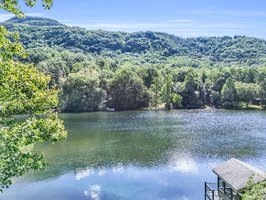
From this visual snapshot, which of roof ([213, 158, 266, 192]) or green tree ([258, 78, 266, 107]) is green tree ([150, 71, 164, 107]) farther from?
roof ([213, 158, 266, 192])

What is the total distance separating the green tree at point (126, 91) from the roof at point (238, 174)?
261ft

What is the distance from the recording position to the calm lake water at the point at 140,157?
35.7m

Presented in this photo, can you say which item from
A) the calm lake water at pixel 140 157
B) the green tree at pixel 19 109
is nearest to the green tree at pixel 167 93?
the calm lake water at pixel 140 157

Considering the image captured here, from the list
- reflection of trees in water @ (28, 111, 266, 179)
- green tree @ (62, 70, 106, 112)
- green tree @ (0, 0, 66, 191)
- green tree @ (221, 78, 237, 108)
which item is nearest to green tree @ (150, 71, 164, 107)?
green tree @ (62, 70, 106, 112)

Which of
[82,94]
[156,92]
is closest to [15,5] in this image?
[82,94]

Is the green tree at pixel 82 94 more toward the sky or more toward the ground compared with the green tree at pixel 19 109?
more toward the ground

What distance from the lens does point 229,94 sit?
363ft

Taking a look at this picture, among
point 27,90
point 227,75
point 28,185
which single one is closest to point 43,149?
point 28,185

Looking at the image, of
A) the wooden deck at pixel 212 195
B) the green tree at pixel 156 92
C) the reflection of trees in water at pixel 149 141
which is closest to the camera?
the wooden deck at pixel 212 195

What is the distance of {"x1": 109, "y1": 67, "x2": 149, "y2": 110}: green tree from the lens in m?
109

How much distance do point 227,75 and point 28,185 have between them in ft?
308

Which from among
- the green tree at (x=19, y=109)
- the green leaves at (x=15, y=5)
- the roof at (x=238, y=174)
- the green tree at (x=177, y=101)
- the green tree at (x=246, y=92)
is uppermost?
the green leaves at (x=15, y=5)

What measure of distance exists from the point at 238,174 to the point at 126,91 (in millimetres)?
82524

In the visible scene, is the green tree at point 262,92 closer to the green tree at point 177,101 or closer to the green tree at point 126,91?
the green tree at point 177,101
